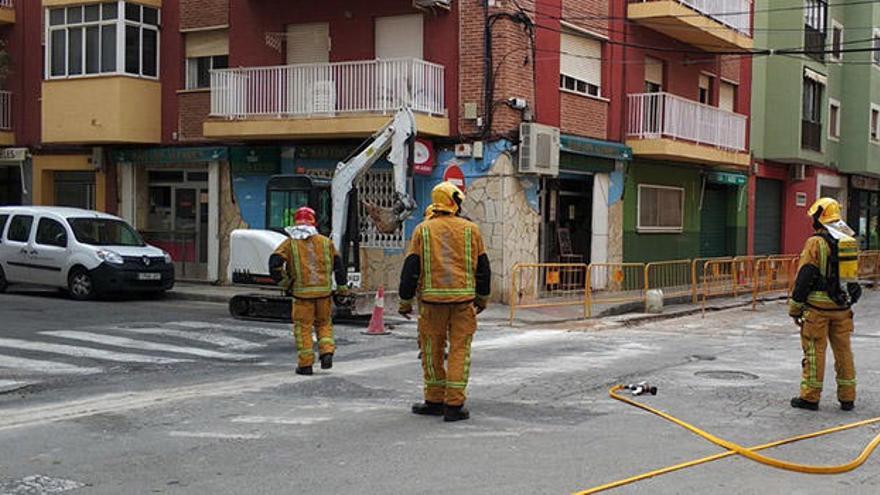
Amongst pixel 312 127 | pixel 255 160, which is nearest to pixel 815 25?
pixel 312 127

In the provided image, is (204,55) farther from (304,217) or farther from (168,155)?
(304,217)

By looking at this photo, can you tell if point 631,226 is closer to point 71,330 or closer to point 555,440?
point 71,330

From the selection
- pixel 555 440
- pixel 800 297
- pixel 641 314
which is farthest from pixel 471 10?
pixel 555 440

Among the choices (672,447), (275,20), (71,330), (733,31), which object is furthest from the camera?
Result: (733,31)

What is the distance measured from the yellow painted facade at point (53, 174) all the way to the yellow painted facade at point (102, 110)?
3.56 feet

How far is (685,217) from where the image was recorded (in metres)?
24.0

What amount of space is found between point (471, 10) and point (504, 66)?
1.27 meters

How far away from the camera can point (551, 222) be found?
2009cm

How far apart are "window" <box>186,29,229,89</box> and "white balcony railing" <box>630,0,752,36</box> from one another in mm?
9386

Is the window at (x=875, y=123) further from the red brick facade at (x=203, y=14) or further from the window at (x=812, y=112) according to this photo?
the red brick facade at (x=203, y=14)

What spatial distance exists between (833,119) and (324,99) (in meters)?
20.2

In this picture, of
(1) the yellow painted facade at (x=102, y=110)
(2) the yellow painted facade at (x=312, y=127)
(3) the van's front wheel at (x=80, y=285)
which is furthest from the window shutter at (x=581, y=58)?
(3) the van's front wheel at (x=80, y=285)

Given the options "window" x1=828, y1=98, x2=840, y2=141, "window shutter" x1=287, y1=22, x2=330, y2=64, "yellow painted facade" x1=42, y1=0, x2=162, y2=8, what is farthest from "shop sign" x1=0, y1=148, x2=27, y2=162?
"window" x1=828, y1=98, x2=840, y2=141

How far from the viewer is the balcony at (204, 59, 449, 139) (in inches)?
684
